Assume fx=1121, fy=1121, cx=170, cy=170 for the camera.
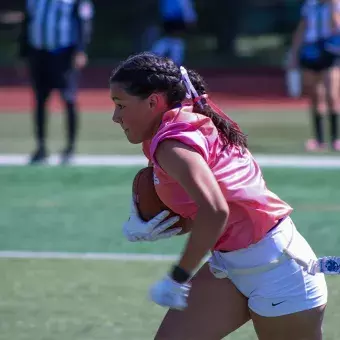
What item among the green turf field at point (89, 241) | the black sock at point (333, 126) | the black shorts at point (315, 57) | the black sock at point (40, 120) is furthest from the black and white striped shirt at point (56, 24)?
the black sock at point (333, 126)

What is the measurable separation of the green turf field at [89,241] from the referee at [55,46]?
100cm

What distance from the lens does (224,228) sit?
14.0 ft

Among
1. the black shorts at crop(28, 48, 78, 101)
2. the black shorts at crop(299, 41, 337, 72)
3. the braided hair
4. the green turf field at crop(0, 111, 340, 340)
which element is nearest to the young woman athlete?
the braided hair

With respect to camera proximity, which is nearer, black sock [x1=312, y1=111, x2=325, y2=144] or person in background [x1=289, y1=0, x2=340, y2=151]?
person in background [x1=289, y1=0, x2=340, y2=151]

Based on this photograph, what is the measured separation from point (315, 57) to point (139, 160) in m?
2.53

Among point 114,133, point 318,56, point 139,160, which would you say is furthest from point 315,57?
point 114,133

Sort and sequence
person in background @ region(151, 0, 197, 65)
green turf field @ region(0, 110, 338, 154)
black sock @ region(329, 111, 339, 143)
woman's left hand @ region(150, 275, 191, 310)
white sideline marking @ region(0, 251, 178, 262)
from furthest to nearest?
person in background @ region(151, 0, 197, 65) → green turf field @ region(0, 110, 338, 154) → black sock @ region(329, 111, 339, 143) → white sideline marking @ region(0, 251, 178, 262) → woman's left hand @ region(150, 275, 191, 310)

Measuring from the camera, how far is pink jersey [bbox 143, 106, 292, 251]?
4.41 m

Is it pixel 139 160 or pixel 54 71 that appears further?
pixel 139 160

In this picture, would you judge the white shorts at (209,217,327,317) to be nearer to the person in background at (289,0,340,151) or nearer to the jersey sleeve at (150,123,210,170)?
the jersey sleeve at (150,123,210,170)

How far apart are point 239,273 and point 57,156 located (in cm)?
957

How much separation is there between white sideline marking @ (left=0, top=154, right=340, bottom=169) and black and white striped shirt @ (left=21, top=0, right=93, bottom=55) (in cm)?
136

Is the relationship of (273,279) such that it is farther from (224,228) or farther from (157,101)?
(157,101)

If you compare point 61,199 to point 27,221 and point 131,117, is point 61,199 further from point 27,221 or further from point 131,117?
point 131,117
